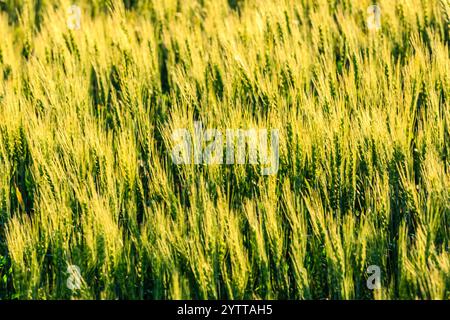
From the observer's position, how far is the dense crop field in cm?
264

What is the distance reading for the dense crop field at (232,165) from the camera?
2645mm

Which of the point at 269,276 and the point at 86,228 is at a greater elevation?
the point at 86,228

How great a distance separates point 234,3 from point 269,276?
278 cm

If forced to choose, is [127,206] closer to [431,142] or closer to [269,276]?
[269,276]

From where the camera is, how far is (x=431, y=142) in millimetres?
3100

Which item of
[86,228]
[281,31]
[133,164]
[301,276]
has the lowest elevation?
[301,276]

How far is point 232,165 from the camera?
3016mm

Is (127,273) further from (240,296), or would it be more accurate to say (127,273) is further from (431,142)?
(431,142)

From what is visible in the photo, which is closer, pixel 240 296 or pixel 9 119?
pixel 240 296

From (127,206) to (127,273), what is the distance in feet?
1.23
